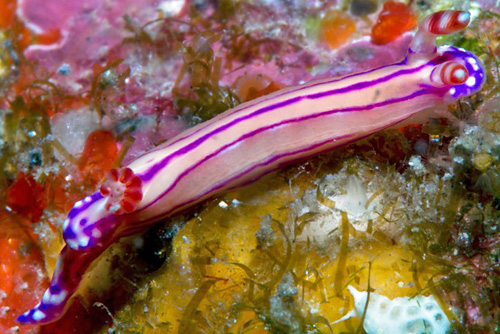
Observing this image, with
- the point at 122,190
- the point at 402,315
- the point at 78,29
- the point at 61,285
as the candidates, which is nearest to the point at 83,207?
the point at 122,190

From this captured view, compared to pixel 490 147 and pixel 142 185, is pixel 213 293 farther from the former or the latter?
pixel 490 147

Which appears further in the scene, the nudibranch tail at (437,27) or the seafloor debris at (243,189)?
the nudibranch tail at (437,27)

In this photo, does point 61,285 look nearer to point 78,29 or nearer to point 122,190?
point 122,190

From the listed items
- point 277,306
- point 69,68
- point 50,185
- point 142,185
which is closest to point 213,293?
point 277,306

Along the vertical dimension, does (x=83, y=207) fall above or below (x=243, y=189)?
above

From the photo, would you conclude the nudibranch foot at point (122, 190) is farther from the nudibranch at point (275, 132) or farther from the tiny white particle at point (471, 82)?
the tiny white particle at point (471, 82)

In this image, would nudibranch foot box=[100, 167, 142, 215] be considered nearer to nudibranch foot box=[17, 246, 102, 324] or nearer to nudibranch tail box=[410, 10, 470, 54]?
nudibranch foot box=[17, 246, 102, 324]

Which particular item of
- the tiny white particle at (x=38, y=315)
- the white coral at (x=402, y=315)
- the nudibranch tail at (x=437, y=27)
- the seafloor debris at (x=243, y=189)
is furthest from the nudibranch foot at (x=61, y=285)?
the nudibranch tail at (x=437, y=27)
